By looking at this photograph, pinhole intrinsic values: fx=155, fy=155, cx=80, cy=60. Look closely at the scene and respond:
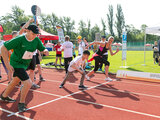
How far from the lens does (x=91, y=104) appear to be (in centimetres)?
426

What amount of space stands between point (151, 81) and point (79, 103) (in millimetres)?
4172

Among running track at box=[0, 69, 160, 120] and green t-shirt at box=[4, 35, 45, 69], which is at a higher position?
green t-shirt at box=[4, 35, 45, 69]

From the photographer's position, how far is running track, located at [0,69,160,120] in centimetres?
350

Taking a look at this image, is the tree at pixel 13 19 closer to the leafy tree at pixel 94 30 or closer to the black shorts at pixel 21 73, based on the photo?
the leafy tree at pixel 94 30

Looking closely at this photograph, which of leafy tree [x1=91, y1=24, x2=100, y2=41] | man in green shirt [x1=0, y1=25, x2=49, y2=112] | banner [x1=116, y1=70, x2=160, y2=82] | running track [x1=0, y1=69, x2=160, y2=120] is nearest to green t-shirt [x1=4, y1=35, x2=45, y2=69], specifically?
man in green shirt [x1=0, y1=25, x2=49, y2=112]

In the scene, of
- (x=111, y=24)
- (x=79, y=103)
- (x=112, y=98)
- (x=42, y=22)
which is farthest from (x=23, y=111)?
(x=42, y=22)

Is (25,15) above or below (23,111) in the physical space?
above

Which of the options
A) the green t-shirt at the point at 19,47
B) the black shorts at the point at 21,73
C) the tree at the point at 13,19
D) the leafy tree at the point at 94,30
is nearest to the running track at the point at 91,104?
the black shorts at the point at 21,73

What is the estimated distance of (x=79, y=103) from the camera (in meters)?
4.34

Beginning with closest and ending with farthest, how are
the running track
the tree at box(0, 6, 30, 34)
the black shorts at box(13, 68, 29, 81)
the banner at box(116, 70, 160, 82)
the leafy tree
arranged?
1. the running track
2. the black shorts at box(13, 68, 29, 81)
3. the banner at box(116, 70, 160, 82)
4. the tree at box(0, 6, 30, 34)
5. the leafy tree

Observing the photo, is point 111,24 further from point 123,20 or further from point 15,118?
point 15,118

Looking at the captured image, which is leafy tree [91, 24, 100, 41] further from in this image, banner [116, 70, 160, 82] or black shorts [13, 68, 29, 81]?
black shorts [13, 68, 29, 81]

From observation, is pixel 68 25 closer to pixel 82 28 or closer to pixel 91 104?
pixel 82 28

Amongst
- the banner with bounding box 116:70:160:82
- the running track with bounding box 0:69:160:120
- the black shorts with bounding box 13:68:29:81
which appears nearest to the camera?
the running track with bounding box 0:69:160:120
